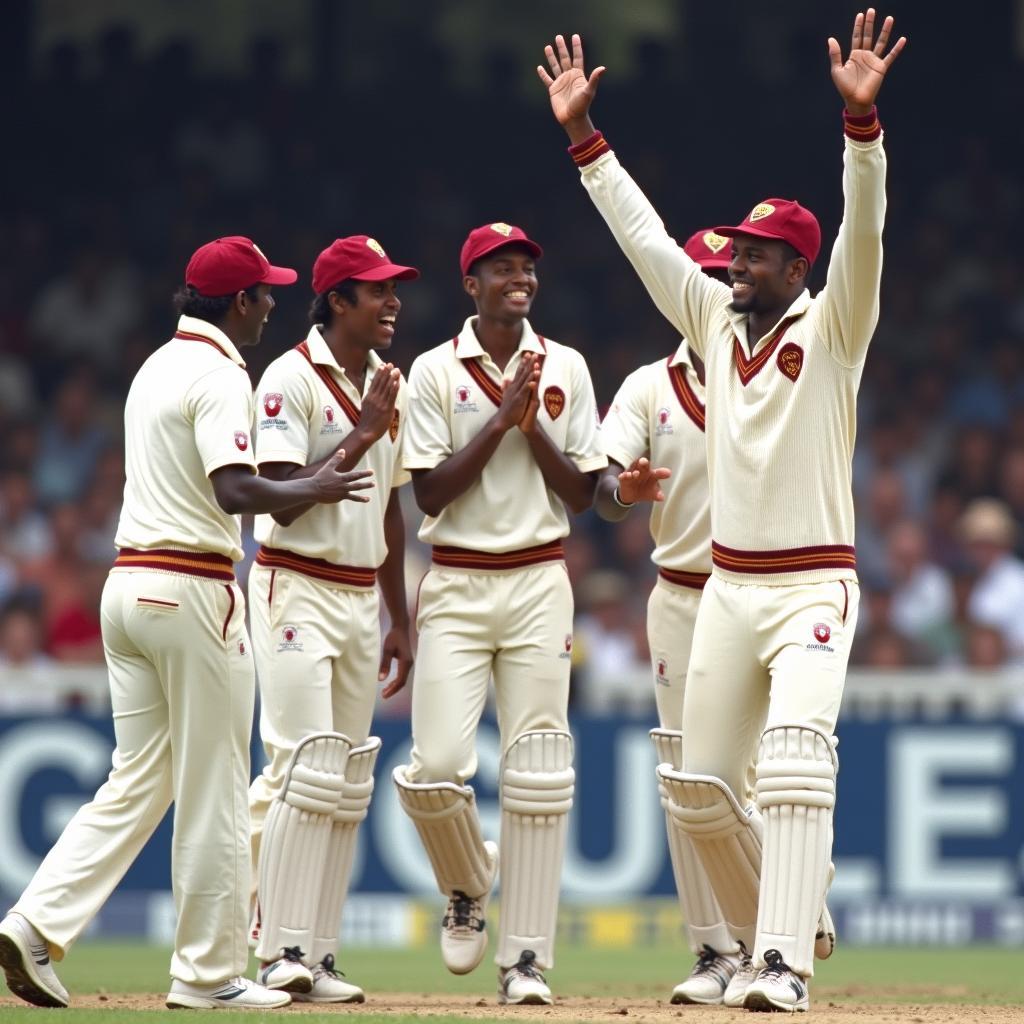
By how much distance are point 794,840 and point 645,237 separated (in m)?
1.93

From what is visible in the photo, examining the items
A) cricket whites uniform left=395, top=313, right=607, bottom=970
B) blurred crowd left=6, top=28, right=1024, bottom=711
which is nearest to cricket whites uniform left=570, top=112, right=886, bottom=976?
cricket whites uniform left=395, top=313, right=607, bottom=970

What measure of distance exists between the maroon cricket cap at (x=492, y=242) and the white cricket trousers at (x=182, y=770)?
1.57 m

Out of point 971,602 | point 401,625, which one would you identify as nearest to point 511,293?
point 401,625

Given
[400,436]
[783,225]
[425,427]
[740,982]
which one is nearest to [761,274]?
[783,225]

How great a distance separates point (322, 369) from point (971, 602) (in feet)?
18.8

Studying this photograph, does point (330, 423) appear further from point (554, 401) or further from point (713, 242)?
point (713, 242)

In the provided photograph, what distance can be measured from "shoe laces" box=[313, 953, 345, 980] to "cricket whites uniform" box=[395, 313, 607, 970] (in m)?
0.48

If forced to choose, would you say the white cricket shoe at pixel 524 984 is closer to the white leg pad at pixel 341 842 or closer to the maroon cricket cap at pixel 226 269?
the white leg pad at pixel 341 842

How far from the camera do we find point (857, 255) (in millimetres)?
6562

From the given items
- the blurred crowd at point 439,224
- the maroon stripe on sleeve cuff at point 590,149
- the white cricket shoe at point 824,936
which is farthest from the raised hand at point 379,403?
the blurred crowd at point 439,224

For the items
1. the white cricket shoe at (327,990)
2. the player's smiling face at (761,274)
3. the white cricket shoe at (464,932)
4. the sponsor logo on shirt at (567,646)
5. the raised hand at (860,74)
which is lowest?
the white cricket shoe at (327,990)

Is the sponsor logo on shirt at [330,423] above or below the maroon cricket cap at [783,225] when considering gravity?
below

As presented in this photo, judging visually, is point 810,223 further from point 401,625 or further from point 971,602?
point 971,602

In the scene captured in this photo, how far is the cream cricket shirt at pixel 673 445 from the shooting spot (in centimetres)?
781
